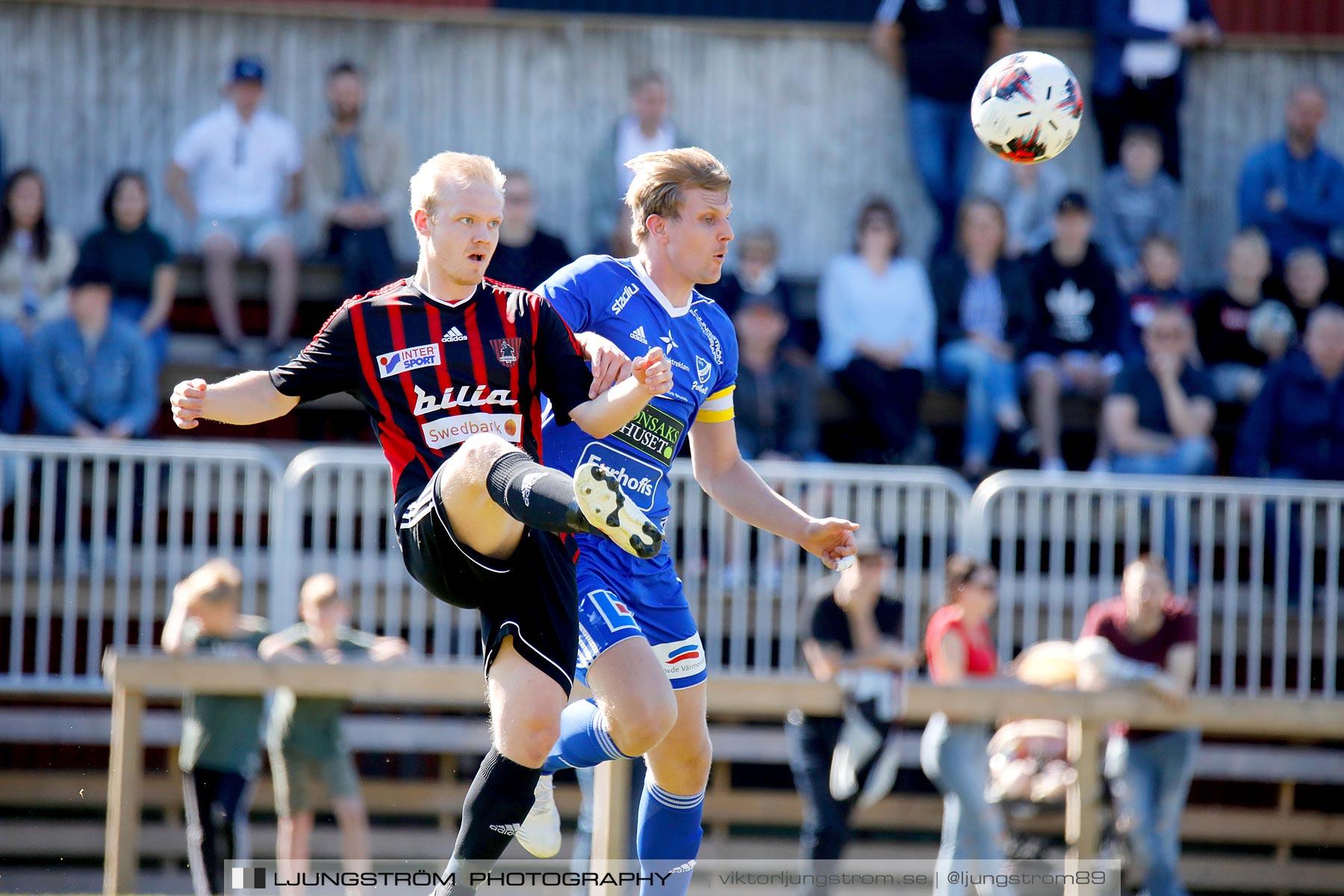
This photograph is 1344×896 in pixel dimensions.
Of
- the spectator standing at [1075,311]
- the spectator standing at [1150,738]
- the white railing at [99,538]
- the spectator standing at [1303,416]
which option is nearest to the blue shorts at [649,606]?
the spectator standing at [1150,738]

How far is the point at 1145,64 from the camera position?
11.9 meters

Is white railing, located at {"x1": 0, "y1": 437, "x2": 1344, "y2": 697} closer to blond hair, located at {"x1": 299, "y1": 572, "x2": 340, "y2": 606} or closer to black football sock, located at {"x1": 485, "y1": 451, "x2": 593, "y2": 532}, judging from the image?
blond hair, located at {"x1": 299, "y1": 572, "x2": 340, "y2": 606}

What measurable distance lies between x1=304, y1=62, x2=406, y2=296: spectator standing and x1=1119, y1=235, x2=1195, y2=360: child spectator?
5176 millimetres

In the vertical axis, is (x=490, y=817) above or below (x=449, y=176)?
below

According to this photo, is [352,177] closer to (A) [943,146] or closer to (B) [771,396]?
(B) [771,396]

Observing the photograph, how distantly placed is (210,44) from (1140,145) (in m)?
7.23

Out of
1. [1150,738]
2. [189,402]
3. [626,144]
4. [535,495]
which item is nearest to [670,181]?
[535,495]

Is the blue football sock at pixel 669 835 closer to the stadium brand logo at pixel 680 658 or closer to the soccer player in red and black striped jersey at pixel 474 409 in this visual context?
the stadium brand logo at pixel 680 658

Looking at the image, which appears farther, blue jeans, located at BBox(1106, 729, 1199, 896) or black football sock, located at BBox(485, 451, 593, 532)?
blue jeans, located at BBox(1106, 729, 1199, 896)

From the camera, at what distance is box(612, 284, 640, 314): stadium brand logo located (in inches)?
201

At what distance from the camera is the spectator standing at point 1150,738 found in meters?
8.34

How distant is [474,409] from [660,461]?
752mm

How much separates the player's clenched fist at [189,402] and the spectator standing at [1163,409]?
23.1ft

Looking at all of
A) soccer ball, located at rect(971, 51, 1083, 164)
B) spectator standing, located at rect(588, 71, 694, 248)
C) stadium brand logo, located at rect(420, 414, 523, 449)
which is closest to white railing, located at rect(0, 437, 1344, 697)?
spectator standing, located at rect(588, 71, 694, 248)
